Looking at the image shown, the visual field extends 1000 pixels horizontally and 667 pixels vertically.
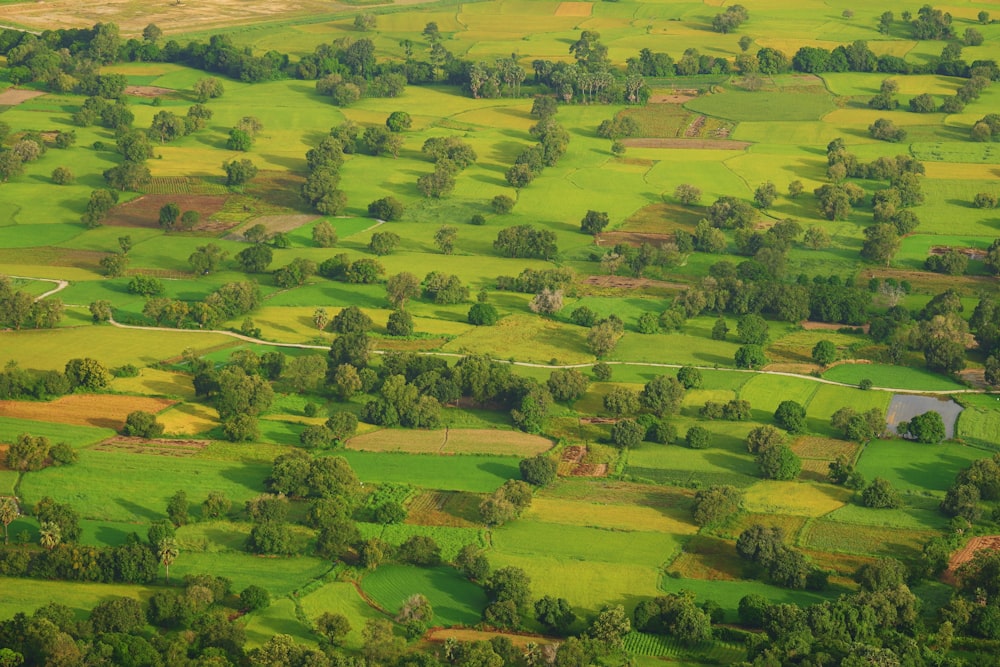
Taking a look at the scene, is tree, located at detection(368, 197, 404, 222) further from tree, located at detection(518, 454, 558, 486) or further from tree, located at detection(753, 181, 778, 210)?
tree, located at detection(518, 454, 558, 486)

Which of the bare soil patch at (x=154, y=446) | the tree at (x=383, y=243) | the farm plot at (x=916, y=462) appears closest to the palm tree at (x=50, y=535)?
the bare soil patch at (x=154, y=446)

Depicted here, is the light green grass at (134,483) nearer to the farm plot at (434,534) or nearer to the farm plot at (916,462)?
the farm plot at (434,534)

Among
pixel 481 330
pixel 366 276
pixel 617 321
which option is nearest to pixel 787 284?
pixel 617 321

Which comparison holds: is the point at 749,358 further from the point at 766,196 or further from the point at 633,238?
the point at 766,196

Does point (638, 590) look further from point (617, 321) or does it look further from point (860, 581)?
point (617, 321)

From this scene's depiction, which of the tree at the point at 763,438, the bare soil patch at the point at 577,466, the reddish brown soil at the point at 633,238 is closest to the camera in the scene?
the bare soil patch at the point at 577,466

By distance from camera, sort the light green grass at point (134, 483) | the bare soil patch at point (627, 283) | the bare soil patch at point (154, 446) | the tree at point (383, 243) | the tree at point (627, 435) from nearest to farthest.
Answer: the light green grass at point (134, 483) < the bare soil patch at point (154, 446) < the tree at point (627, 435) < the bare soil patch at point (627, 283) < the tree at point (383, 243)
